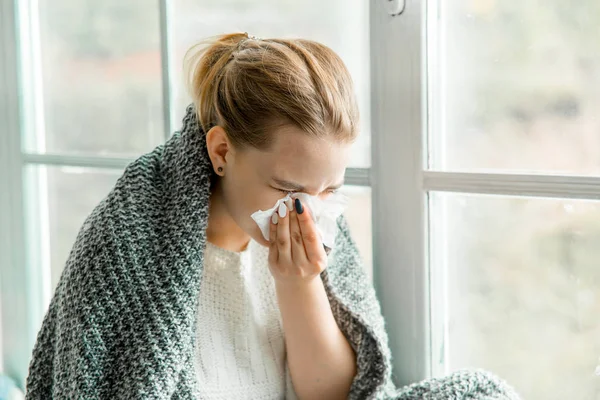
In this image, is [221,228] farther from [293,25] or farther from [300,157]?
[293,25]

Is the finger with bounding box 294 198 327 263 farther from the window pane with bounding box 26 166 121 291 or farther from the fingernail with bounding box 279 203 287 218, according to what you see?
the window pane with bounding box 26 166 121 291

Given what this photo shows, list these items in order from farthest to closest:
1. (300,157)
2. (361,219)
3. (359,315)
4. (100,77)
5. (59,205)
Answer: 1. (59,205)
2. (100,77)
3. (361,219)
4. (359,315)
5. (300,157)

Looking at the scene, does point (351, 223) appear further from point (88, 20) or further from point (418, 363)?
point (88, 20)

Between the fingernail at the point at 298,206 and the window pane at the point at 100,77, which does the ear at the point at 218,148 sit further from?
the window pane at the point at 100,77

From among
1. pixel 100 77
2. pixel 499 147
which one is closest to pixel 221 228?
pixel 499 147

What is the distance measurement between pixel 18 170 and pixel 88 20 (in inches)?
15.5

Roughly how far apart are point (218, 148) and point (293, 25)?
0.32m

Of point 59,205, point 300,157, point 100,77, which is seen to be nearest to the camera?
point 300,157

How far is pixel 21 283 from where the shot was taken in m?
1.71

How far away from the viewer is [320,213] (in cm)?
101

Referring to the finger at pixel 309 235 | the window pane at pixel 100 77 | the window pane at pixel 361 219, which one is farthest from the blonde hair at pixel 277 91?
the window pane at pixel 100 77

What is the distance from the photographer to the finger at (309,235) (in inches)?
38.6

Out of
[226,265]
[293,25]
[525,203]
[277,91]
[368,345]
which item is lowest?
[368,345]

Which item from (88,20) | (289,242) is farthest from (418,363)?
(88,20)
